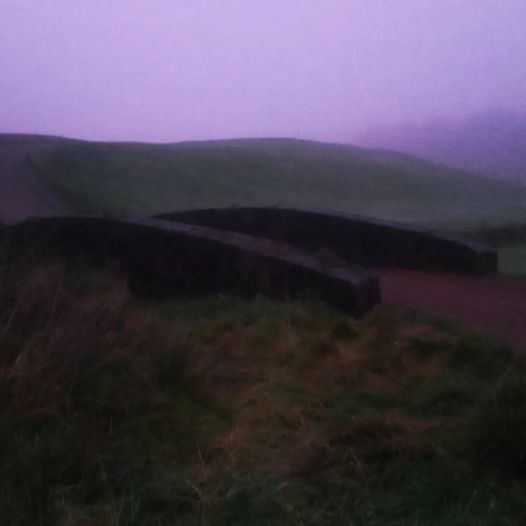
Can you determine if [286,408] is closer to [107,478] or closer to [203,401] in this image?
[203,401]

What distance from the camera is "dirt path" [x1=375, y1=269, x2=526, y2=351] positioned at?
8.04m

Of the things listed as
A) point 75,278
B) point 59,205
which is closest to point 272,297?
point 75,278

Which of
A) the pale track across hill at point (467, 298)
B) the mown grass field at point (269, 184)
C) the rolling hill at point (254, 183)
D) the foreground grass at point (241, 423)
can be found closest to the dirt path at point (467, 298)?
the pale track across hill at point (467, 298)

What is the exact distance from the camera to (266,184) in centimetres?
2378

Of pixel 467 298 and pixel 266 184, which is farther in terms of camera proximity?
pixel 266 184

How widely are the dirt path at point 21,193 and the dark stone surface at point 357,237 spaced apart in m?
3.02

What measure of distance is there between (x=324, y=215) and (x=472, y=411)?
27.0 feet

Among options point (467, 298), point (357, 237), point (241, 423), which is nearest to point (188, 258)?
point (467, 298)

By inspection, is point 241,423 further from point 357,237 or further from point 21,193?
point 21,193

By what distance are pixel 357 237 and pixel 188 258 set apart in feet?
11.4

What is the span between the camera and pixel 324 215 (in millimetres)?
13047

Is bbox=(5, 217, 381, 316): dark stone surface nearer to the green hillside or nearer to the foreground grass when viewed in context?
the foreground grass

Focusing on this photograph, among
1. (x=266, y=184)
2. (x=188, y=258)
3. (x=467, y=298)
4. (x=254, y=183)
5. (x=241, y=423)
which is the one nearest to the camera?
(x=241, y=423)

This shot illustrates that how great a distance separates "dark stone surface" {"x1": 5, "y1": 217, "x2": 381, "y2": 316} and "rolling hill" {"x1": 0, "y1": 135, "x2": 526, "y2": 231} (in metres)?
6.80
